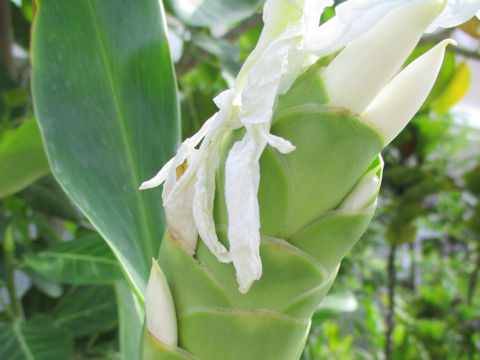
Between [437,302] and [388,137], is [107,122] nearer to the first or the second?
[388,137]

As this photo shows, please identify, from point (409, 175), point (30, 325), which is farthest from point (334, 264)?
point (409, 175)

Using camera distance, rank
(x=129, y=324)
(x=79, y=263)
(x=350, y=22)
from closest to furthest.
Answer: (x=350, y=22) < (x=129, y=324) < (x=79, y=263)

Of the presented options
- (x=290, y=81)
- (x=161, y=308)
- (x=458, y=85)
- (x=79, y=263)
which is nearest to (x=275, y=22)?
(x=290, y=81)

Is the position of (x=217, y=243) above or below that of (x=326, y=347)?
above

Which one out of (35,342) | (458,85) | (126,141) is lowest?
(458,85)

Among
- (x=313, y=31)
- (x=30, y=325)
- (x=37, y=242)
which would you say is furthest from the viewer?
(x=37, y=242)

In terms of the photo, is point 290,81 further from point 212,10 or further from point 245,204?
point 212,10

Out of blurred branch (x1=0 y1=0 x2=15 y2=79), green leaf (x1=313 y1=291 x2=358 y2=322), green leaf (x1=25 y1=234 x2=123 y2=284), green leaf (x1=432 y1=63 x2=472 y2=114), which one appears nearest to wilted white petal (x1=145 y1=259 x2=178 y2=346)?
green leaf (x1=25 y1=234 x2=123 y2=284)

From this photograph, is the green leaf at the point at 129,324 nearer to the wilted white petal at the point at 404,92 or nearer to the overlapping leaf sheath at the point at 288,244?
the overlapping leaf sheath at the point at 288,244
